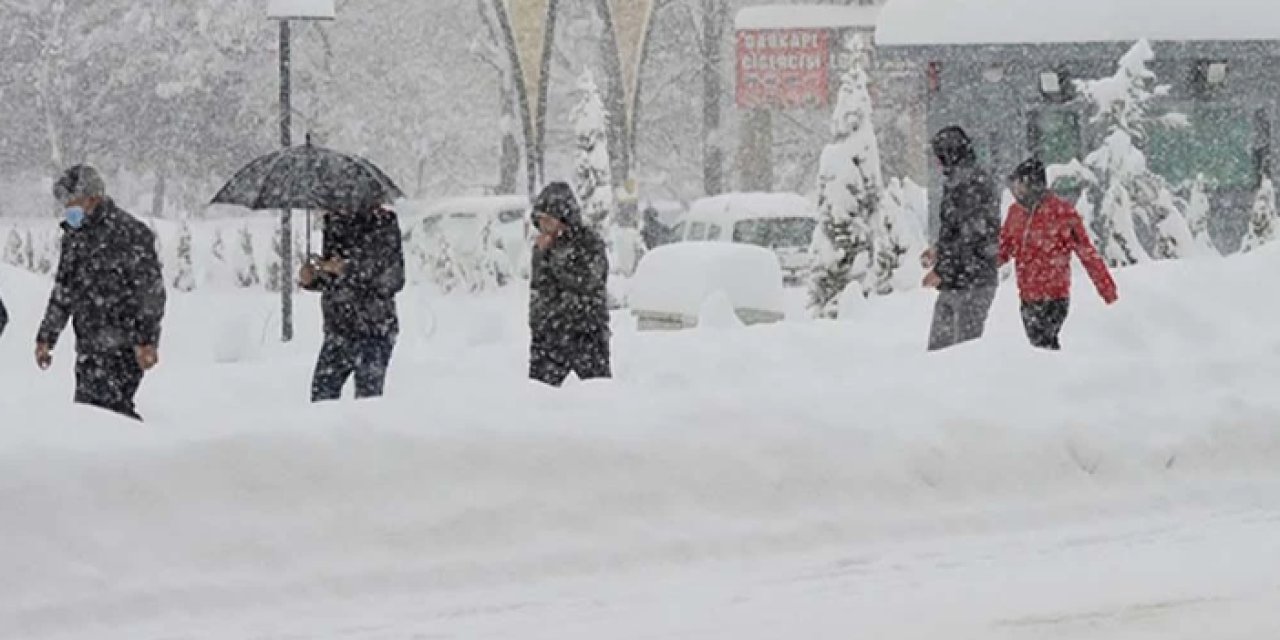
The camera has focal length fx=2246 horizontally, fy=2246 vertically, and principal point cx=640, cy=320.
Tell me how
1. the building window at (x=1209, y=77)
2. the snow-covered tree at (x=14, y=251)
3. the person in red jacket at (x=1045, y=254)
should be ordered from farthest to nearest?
the snow-covered tree at (x=14, y=251)
the building window at (x=1209, y=77)
the person in red jacket at (x=1045, y=254)

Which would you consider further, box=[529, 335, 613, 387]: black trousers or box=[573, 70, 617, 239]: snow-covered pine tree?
box=[573, 70, 617, 239]: snow-covered pine tree

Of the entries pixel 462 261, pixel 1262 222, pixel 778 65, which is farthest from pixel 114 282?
pixel 778 65

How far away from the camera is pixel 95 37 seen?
162ft

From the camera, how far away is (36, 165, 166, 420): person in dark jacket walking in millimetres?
9602

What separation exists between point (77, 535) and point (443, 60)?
1898 inches

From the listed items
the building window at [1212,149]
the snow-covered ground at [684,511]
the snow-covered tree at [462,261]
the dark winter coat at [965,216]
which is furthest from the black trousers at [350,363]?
the snow-covered tree at [462,261]

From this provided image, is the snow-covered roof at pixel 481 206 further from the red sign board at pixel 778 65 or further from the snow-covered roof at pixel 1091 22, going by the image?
the red sign board at pixel 778 65

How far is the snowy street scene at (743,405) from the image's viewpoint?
7383 millimetres

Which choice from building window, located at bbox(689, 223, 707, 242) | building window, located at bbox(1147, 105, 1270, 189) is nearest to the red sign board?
building window, located at bbox(689, 223, 707, 242)

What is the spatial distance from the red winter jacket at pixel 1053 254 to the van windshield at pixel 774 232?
18.8m

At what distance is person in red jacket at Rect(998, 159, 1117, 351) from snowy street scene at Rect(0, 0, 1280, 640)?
0.07 ft

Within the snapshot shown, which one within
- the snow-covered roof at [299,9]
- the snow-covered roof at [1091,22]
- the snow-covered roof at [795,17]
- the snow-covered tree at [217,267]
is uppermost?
the snow-covered roof at [795,17]

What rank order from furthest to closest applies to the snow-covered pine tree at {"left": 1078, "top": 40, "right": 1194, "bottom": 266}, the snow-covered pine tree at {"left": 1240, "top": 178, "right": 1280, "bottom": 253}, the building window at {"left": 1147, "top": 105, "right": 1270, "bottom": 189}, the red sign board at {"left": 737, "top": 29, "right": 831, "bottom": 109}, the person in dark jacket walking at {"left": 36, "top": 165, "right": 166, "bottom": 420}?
the red sign board at {"left": 737, "top": 29, "right": 831, "bottom": 109}, the building window at {"left": 1147, "top": 105, "right": 1270, "bottom": 189}, the snow-covered pine tree at {"left": 1240, "top": 178, "right": 1280, "bottom": 253}, the snow-covered pine tree at {"left": 1078, "top": 40, "right": 1194, "bottom": 266}, the person in dark jacket walking at {"left": 36, "top": 165, "right": 166, "bottom": 420}

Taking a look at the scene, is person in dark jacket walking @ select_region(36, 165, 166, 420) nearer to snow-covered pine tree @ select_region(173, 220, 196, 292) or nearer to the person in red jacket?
the person in red jacket
